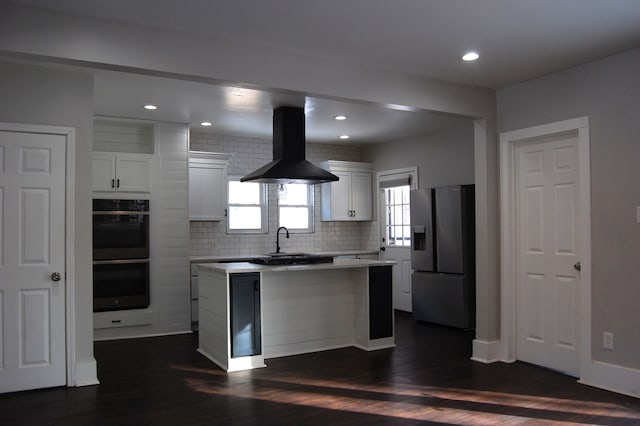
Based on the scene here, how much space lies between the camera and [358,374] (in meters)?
4.51

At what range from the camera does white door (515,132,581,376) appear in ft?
14.8

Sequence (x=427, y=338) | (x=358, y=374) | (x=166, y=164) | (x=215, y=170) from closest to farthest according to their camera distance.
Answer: (x=358, y=374), (x=427, y=338), (x=166, y=164), (x=215, y=170)

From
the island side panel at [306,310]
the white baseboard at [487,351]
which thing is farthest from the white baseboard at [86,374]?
the white baseboard at [487,351]

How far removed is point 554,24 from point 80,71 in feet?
11.8

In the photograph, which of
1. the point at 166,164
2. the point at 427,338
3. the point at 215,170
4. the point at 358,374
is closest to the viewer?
the point at 358,374

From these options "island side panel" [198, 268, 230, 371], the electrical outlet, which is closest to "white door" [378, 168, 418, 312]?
"island side panel" [198, 268, 230, 371]

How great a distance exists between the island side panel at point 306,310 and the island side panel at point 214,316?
1.41ft

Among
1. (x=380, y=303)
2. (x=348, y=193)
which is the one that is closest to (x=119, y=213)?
(x=380, y=303)

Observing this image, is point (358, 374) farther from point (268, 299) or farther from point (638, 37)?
point (638, 37)

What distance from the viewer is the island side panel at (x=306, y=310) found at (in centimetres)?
514

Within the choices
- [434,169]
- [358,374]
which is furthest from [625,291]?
[434,169]

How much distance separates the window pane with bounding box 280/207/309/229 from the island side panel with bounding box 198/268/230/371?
270 centimetres

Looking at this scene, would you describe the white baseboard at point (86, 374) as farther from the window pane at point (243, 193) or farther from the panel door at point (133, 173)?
the window pane at point (243, 193)

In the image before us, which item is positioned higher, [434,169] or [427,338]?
[434,169]
